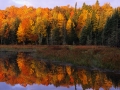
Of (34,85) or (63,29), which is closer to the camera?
(34,85)

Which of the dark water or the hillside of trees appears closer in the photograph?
the dark water

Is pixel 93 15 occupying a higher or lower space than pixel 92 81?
higher

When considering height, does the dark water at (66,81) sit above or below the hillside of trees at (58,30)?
below

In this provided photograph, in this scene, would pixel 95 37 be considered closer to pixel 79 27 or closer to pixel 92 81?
pixel 79 27

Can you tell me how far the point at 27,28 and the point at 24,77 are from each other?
58.7m

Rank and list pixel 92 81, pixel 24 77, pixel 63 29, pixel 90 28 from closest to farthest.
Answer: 1. pixel 92 81
2. pixel 24 77
3. pixel 90 28
4. pixel 63 29

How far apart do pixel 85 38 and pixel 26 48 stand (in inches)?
627

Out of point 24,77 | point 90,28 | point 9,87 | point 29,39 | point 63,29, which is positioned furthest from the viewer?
point 29,39

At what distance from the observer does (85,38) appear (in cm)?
6831

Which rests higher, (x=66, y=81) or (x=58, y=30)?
(x=58, y=30)

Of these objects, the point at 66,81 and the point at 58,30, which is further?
the point at 58,30

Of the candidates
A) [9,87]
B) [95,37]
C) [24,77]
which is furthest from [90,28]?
[9,87]

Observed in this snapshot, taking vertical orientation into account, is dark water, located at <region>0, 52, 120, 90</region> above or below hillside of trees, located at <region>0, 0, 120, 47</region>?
below

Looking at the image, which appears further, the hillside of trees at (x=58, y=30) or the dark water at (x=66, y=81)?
the hillside of trees at (x=58, y=30)
